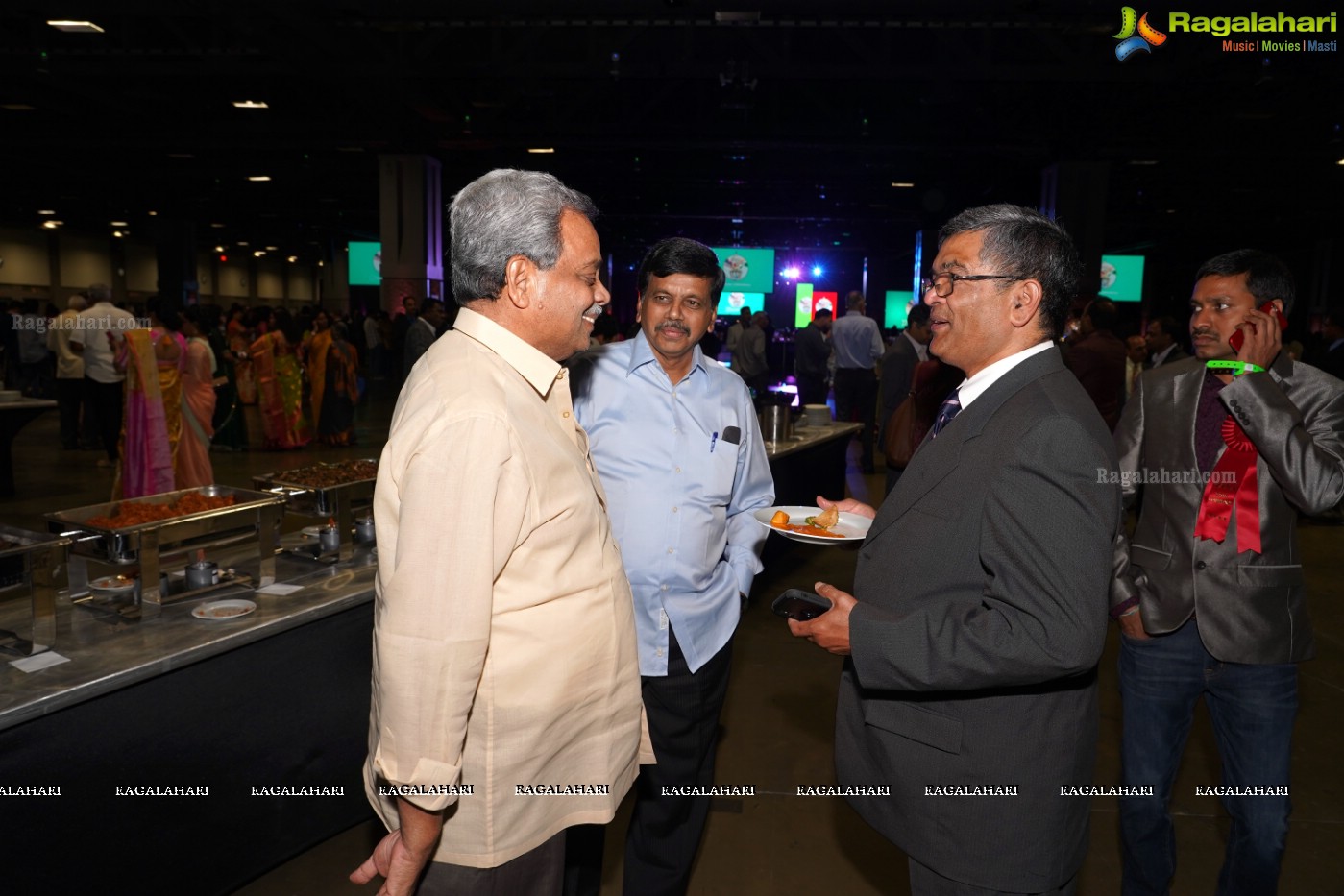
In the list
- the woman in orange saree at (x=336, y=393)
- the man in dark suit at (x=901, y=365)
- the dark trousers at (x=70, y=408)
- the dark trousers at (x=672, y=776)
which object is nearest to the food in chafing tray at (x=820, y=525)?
the dark trousers at (x=672, y=776)

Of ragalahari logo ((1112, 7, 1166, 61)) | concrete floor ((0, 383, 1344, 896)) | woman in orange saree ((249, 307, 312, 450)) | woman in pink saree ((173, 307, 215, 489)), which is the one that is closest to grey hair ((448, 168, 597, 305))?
concrete floor ((0, 383, 1344, 896))

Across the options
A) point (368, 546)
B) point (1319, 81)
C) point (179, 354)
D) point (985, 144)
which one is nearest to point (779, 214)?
point (985, 144)

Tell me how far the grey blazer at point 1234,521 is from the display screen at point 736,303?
16190 mm

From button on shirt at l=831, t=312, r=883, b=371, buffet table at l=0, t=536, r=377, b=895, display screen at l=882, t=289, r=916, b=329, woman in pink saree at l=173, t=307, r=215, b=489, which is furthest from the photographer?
A: display screen at l=882, t=289, r=916, b=329

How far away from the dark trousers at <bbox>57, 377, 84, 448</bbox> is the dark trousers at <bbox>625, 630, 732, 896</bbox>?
9255 millimetres

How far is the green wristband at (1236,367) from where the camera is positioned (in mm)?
1691

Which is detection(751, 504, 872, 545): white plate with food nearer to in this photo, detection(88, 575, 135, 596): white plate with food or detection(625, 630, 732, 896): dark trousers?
detection(625, 630, 732, 896): dark trousers

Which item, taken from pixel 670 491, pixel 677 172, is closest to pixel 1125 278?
pixel 677 172

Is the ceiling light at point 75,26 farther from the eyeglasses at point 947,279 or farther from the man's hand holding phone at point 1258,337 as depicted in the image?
the man's hand holding phone at point 1258,337

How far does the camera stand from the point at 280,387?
347 inches

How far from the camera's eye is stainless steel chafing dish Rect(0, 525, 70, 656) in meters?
1.62

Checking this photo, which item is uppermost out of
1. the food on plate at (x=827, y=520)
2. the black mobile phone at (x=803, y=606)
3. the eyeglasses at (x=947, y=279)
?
the eyeglasses at (x=947, y=279)

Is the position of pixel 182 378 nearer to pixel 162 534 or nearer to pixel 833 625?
pixel 162 534

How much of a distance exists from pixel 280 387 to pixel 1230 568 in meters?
8.91
